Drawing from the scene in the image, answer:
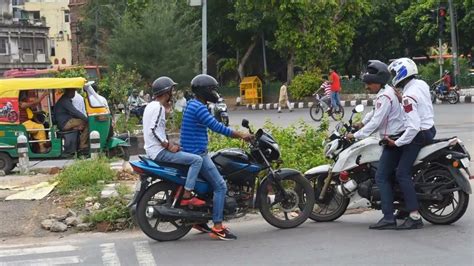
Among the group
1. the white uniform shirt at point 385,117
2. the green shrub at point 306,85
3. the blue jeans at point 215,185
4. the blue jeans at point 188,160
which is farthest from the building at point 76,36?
the white uniform shirt at point 385,117

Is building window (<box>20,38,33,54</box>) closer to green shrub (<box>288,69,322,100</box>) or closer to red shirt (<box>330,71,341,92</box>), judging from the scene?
green shrub (<box>288,69,322,100</box>)

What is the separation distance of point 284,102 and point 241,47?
1118 centimetres

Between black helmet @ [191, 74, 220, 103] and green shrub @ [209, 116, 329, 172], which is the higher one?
black helmet @ [191, 74, 220, 103]

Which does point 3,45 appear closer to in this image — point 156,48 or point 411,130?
point 156,48

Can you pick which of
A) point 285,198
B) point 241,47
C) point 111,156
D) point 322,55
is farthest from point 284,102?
point 285,198

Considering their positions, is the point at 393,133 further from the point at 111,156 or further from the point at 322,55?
the point at 322,55

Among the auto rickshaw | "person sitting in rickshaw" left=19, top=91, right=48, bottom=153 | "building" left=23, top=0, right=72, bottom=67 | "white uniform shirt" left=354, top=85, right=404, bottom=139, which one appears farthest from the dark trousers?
"building" left=23, top=0, right=72, bottom=67

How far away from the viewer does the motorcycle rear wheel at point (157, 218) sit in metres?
6.58

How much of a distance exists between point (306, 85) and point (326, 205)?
2525 centimetres

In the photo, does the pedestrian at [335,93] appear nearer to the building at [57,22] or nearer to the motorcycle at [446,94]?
the motorcycle at [446,94]

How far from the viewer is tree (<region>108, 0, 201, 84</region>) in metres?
30.2

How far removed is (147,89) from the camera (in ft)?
96.4

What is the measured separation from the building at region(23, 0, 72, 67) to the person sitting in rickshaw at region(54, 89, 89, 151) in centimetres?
6272

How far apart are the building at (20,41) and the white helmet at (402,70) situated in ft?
192
